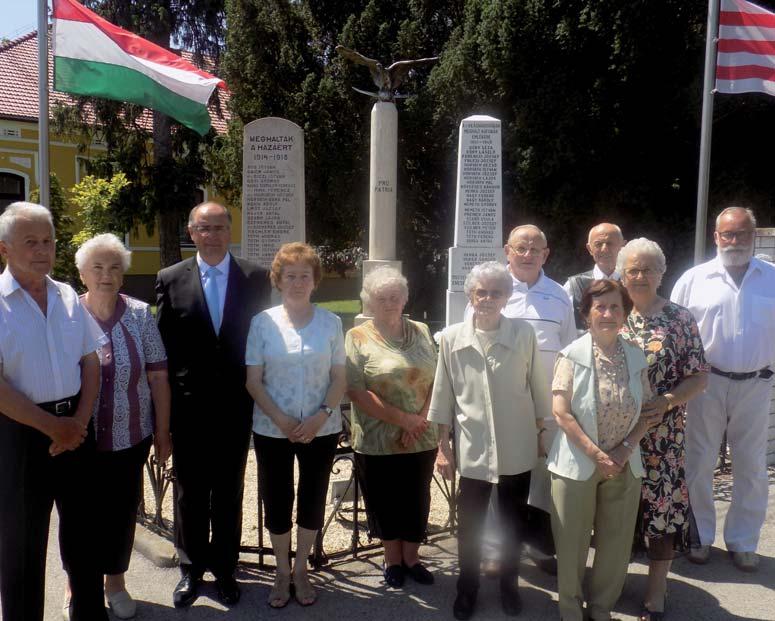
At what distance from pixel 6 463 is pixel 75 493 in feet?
1.10

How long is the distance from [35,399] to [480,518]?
2065 millimetres

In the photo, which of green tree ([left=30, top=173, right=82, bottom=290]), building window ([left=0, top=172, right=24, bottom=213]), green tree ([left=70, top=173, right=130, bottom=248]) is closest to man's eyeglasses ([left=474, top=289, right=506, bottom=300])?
green tree ([left=30, top=173, right=82, bottom=290])

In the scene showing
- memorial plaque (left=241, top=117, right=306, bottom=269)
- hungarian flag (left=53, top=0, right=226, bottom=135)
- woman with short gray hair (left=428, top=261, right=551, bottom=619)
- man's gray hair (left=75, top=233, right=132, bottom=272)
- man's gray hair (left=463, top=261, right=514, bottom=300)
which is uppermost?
hungarian flag (left=53, top=0, right=226, bottom=135)

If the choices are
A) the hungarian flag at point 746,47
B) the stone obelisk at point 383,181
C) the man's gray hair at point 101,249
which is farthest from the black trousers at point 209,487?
the stone obelisk at point 383,181

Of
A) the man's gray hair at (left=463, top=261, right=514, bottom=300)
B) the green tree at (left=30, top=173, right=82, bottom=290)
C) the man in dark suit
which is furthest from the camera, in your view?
the green tree at (left=30, top=173, right=82, bottom=290)

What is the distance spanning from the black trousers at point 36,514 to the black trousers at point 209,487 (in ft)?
1.72

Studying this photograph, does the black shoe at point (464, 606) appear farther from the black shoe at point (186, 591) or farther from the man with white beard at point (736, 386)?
the man with white beard at point (736, 386)

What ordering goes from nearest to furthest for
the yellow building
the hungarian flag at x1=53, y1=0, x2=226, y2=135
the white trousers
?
the white trousers → the hungarian flag at x1=53, y1=0, x2=226, y2=135 → the yellow building

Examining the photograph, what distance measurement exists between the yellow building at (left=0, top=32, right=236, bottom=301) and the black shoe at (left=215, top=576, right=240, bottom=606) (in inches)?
676

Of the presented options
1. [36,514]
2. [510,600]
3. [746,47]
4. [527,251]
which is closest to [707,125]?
[746,47]

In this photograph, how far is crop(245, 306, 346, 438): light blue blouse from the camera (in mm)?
3457

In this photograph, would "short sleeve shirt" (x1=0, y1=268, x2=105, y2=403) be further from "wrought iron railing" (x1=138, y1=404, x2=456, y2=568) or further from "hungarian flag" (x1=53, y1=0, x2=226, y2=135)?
"hungarian flag" (x1=53, y1=0, x2=226, y2=135)

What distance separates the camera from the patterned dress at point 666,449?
134 inches

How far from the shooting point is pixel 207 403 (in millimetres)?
3562
